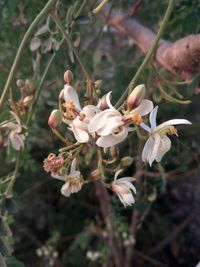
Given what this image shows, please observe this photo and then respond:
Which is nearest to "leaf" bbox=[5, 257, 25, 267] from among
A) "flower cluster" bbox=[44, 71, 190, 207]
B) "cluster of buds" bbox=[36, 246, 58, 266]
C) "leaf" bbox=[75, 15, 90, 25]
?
"flower cluster" bbox=[44, 71, 190, 207]

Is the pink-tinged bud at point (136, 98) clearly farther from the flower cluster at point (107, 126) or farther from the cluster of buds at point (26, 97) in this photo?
the cluster of buds at point (26, 97)

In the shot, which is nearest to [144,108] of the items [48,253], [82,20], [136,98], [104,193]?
[136,98]

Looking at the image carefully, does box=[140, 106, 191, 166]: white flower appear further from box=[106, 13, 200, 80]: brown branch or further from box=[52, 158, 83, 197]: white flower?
box=[106, 13, 200, 80]: brown branch

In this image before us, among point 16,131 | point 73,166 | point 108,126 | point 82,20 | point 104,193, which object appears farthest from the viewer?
point 104,193

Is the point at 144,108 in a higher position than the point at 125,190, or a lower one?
higher

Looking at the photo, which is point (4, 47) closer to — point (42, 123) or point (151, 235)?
point (42, 123)

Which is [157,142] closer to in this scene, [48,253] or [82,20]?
[82,20]
